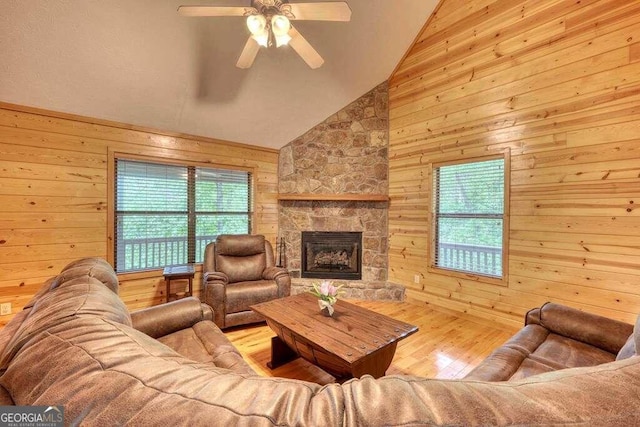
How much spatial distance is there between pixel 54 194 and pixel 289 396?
3.68 metres

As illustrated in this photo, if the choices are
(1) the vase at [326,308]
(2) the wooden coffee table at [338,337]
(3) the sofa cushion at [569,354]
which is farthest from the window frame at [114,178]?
(3) the sofa cushion at [569,354]

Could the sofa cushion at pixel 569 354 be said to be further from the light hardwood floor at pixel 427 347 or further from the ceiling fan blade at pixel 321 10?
the ceiling fan blade at pixel 321 10

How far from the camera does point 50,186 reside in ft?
9.32

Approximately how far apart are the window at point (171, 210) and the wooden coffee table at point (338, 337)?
2091 mm

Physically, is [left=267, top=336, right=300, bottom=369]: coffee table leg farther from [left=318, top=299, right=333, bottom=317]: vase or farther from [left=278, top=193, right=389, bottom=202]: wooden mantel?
[left=278, top=193, right=389, bottom=202]: wooden mantel

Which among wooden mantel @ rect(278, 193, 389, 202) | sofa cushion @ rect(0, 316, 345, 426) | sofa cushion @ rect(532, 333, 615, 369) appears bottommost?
sofa cushion @ rect(532, 333, 615, 369)

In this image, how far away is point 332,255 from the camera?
14.5 ft

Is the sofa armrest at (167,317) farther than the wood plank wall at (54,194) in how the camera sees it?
No

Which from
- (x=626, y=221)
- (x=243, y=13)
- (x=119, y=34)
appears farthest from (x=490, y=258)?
(x=119, y=34)

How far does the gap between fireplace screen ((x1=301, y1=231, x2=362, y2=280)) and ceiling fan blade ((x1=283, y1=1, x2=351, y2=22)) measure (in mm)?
3015

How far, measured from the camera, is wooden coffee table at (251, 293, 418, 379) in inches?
65.7

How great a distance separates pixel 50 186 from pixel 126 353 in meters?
3.25

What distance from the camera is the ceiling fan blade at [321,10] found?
181cm

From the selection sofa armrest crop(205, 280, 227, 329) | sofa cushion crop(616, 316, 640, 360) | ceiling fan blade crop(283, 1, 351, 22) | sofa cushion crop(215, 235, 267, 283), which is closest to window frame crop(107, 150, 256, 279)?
sofa cushion crop(215, 235, 267, 283)
